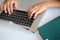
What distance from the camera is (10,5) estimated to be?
103 cm

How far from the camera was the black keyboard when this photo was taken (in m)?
0.88

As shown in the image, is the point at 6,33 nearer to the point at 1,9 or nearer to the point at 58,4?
the point at 1,9

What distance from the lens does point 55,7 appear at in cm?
101

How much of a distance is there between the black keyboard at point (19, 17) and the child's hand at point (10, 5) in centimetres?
3

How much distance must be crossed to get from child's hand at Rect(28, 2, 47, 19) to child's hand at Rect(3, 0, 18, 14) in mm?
134

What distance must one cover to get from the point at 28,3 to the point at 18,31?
32 centimetres

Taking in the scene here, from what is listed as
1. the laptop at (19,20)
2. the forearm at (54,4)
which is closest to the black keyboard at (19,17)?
the laptop at (19,20)

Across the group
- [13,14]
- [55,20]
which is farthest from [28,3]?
[55,20]

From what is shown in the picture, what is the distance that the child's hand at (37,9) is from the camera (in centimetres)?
92

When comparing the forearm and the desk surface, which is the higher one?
the forearm

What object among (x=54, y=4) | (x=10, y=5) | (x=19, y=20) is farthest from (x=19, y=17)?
(x=54, y=4)

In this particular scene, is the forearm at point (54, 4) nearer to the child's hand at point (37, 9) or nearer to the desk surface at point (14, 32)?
the child's hand at point (37, 9)

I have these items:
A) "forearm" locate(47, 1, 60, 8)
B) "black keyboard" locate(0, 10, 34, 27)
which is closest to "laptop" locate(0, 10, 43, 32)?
"black keyboard" locate(0, 10, 34, 27)

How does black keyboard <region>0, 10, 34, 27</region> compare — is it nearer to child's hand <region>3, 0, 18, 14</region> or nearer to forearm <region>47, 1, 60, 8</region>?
child's hand <region>3, 0, 18, 14</region>
